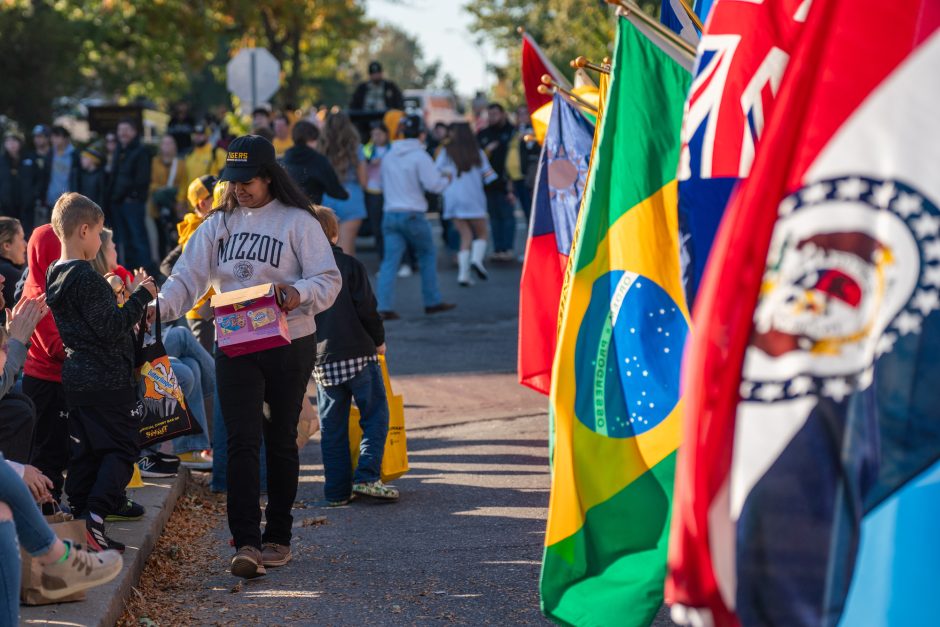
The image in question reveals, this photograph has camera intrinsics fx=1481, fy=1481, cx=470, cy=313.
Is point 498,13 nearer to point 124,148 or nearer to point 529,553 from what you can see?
point 124,148

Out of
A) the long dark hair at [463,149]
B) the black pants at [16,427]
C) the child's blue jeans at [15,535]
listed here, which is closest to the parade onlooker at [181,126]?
the long dark hair at [463,149]

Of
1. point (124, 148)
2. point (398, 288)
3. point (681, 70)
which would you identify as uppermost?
point (681, 70)

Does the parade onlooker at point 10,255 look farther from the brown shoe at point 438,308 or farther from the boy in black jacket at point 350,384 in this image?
the brown shoe at point 438,308

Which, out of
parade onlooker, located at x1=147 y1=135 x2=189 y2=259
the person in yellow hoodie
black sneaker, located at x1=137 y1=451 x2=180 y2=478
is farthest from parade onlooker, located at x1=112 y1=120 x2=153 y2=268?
black sneaker, located at x1=137 y1=451 x2=180 y2=478

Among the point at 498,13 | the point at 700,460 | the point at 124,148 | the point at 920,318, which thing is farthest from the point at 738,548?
the point at 498,13

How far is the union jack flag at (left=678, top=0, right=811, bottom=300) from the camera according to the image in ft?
15.8

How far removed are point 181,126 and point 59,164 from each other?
3362 millimetres

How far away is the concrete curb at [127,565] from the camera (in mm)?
A: 5203

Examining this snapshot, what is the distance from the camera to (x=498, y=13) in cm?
6431

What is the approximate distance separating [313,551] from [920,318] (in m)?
4.03

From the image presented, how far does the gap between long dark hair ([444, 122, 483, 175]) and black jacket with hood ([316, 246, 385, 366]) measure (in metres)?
9.65

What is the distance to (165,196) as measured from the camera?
18.1 m

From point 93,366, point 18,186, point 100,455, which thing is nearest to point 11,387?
point 93,366

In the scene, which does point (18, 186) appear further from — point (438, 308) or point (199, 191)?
point (199, 191)
